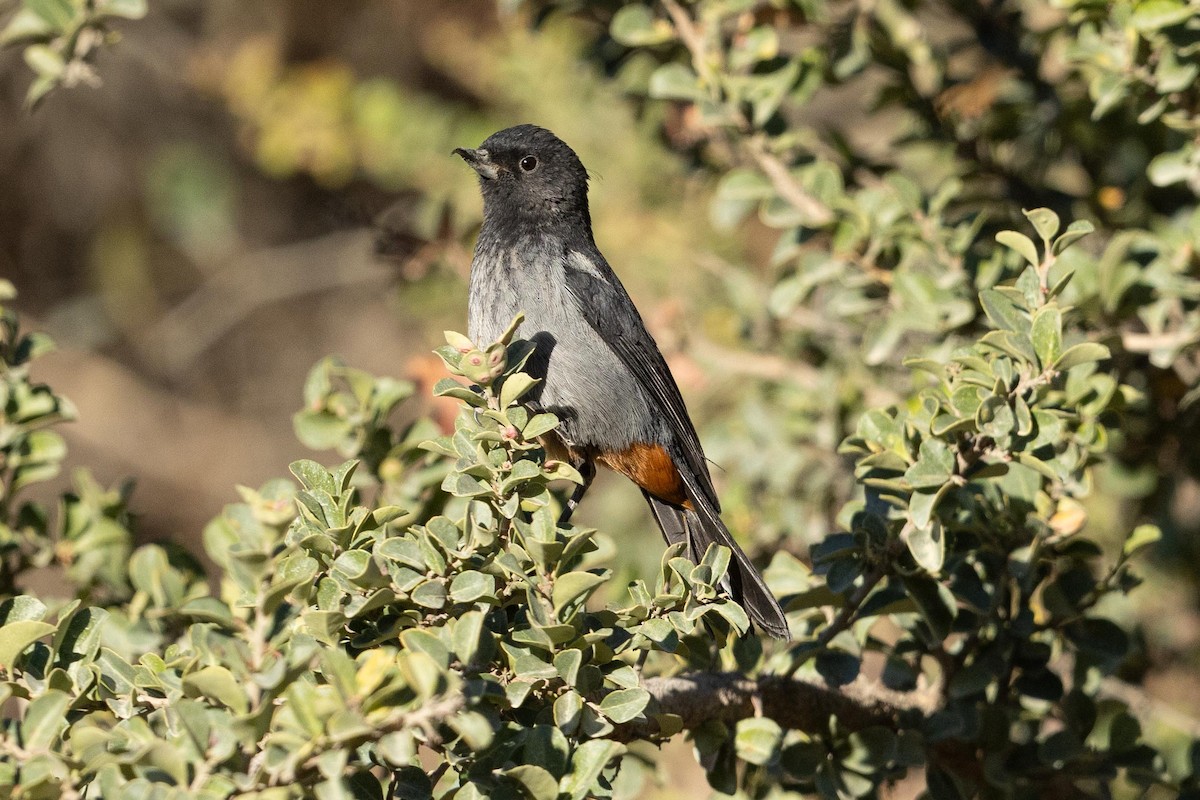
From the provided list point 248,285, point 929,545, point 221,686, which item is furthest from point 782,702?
point 248,285

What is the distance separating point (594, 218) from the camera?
5324 millimetres

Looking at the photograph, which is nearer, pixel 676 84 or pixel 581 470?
pixel 676 84

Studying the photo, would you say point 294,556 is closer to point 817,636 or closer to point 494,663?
point 494,663

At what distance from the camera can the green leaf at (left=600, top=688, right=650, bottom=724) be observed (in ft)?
6.51

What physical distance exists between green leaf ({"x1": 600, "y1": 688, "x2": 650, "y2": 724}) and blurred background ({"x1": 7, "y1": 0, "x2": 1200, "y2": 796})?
154 cm

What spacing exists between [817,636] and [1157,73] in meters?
1.64

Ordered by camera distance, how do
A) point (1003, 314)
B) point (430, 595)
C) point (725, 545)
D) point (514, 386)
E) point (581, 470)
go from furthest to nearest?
point (581, 470) → point (725, 545) → point (1003, 314) → point (514, 386) → point (430, 595)

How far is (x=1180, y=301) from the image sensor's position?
3111mm

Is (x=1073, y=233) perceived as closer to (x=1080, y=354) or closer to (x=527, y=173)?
(x=1080, y=354)

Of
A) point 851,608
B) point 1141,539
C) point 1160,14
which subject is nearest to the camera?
point 851,608

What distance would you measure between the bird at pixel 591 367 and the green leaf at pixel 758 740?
0.77m

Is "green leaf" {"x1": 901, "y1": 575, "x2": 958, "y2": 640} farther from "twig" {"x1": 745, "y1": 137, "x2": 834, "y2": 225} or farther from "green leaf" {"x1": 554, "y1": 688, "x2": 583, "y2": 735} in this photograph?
"twig" {"x1": 745, "y1": 137, "x2": 834, "y2": 225}

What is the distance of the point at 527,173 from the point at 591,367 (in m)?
0.78

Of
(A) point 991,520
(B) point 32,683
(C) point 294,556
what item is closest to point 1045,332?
(A) point 991,520
